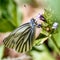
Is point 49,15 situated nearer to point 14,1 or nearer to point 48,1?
point 48,1

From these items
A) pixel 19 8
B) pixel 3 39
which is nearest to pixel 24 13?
pixel 19 8

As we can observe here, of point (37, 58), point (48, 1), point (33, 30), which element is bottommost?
point (37, 58)

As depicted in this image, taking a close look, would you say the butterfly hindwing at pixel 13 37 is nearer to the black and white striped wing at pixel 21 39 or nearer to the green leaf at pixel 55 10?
the black and white striped wing at pixel 21 39

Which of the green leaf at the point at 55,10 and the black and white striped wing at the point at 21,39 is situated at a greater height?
the green leaf at the point at 55,10

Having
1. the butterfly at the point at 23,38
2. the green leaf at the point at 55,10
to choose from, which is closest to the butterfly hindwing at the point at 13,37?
the butterfly at the point at 23,38

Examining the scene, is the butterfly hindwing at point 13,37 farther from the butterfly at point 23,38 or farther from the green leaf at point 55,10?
the green leaf at point 55,10

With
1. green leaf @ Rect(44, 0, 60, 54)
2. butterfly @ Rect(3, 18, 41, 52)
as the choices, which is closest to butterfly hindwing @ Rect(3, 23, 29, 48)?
butterfly @ Rect(3, 18, 41, 52)

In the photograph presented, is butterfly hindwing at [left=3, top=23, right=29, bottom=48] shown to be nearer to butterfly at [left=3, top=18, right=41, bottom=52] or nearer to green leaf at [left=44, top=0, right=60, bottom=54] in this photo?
butterfly at [left=3, top=18, right=41, bottom=52]

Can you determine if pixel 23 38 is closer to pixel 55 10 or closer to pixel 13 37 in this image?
pixel 13 37

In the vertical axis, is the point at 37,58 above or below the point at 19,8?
below
